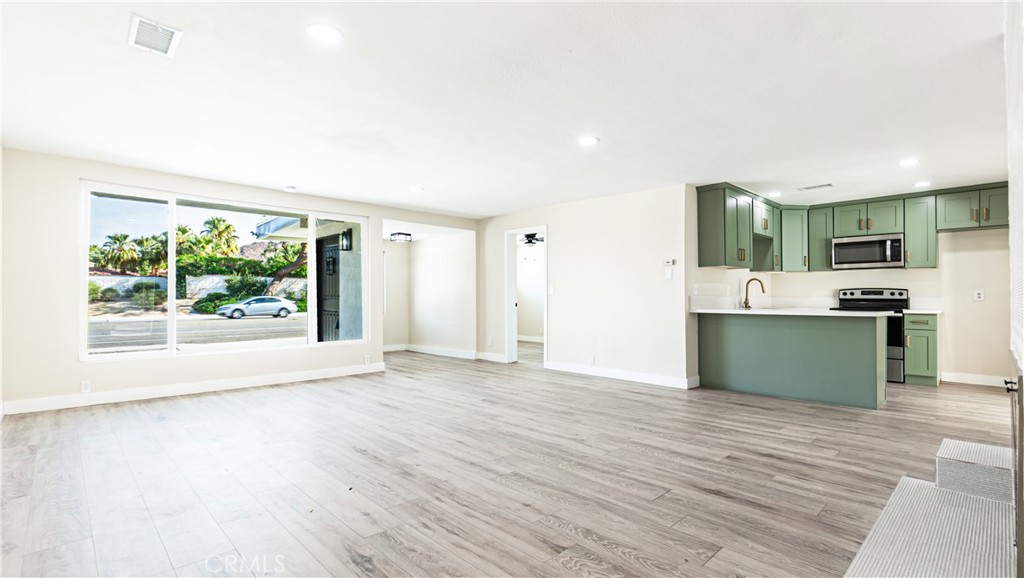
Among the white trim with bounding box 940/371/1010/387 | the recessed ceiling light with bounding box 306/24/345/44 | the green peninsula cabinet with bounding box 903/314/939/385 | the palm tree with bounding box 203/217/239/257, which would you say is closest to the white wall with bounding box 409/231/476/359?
the palm tree with bounding box 203/217/239/257

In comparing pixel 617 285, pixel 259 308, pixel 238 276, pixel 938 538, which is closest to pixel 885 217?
pixel 617 285

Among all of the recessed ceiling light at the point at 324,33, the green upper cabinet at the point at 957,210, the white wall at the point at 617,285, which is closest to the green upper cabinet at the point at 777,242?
the green upper cabinet at the point at 957,210

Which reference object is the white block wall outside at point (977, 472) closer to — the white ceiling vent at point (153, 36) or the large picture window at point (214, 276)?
the white ceiling vent at point (153, 36)

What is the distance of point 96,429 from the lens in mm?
3801

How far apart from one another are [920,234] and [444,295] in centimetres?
721

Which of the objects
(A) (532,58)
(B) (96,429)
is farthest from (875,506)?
(B) (96,429)

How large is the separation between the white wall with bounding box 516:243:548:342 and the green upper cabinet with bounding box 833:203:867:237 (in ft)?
18.7

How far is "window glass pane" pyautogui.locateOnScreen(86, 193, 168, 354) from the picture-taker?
4777 millimetres

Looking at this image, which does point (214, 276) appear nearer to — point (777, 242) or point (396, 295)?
point (396, 295)

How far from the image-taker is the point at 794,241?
6.98 meters

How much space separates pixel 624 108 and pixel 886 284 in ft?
18.8

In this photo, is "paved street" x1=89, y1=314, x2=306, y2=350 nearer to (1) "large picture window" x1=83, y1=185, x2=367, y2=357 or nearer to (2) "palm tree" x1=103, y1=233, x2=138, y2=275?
(1) "large picture window" x1=83, y1=185, x2=367, y2=357

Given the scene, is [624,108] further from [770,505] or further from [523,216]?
[523,216]

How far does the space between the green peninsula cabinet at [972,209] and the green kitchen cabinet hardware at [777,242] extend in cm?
175
